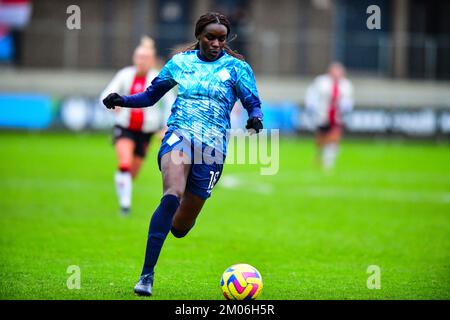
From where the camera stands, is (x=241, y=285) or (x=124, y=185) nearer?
(x=241, y=285)

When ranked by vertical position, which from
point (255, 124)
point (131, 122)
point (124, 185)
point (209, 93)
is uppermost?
point (209, 93)

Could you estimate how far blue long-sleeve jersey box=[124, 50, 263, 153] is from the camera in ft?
28.8

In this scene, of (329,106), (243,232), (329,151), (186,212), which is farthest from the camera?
(329,106)

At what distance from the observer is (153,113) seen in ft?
49.4

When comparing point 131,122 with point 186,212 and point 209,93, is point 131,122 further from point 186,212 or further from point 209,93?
point 209,93

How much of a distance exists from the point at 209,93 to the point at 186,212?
1148mm

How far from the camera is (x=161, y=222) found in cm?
854

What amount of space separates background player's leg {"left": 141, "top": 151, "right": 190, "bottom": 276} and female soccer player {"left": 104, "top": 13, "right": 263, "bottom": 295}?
0.5 inches

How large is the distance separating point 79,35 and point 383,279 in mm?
25710

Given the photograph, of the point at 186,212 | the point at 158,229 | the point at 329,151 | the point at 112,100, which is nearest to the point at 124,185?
the point at 186,212

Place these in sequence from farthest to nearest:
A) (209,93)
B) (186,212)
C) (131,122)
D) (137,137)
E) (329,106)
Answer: (329,106) < (137,137) < (131,122) < (186,212) < (209,93)

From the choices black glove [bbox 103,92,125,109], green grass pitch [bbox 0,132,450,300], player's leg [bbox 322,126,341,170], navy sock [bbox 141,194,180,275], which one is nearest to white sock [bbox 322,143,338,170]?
player's leg [bbox 322,126,341,170]

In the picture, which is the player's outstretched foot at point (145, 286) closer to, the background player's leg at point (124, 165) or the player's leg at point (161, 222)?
the player's leg at point (161, 222)

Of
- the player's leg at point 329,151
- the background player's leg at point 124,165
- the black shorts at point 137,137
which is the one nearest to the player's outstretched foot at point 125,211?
the background player's leg at point 124,165
